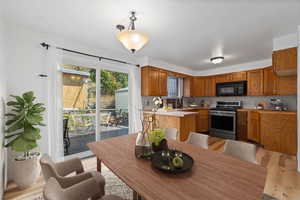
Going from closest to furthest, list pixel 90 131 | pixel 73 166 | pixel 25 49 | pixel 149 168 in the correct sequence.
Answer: pixel 149 168, pixel 73 166, pixel 25 49, pixel 90 131

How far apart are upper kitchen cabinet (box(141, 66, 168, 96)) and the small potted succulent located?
8.02 feet

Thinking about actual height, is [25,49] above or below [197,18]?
below

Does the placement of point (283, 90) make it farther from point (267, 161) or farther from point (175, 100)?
point (175, 100)

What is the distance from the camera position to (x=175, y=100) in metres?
5.04

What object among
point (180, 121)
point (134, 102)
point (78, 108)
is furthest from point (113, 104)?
point (180, 121)

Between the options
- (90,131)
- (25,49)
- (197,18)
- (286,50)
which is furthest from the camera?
(90,131)

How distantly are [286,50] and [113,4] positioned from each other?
3.17 metres

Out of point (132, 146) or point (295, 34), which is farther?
point (295, 34)

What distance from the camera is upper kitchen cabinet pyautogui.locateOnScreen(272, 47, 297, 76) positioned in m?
2.43

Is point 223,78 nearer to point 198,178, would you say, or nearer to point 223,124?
point 223,124

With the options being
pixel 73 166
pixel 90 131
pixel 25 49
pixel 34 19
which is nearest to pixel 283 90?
pixel 73 166

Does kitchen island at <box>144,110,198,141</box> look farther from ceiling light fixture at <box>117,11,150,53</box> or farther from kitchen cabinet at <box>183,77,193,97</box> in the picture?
kitchen cabinet at <box>183,77,193,97</box>

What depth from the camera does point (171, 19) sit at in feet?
→ 6.31

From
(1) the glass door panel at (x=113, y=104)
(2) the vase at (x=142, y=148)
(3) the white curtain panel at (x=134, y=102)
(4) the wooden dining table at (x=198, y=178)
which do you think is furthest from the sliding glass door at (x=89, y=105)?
(2) the vase at (x=142, y=148)
